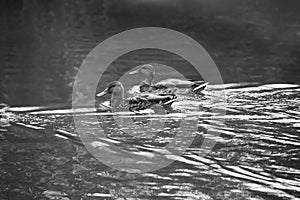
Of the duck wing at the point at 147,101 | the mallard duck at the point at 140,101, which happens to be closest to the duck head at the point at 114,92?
the mallard duck at the point at 140,101

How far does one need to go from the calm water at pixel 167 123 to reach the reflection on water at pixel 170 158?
1 centimetres

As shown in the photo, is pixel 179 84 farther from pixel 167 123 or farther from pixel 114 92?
pixel 167 123

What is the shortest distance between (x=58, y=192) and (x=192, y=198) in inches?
58.7

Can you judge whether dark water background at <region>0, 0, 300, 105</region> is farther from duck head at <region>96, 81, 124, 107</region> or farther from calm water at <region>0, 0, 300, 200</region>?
duck head at <region>96, 81, 124, 107</region>

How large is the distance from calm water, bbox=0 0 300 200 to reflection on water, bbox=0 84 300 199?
13 mm

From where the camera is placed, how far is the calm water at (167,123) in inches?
280

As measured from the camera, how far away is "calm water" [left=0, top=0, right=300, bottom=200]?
7.11 m

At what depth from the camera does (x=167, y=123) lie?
924 cm

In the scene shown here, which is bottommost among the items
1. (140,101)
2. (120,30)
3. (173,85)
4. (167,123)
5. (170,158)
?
(170,158)

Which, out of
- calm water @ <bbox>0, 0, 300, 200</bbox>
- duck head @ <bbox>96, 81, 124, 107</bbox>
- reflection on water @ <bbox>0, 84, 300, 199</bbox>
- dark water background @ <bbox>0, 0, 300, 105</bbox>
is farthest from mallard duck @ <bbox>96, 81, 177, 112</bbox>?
dark water background @ <bbox>0, 0, 300, 105</bbox>

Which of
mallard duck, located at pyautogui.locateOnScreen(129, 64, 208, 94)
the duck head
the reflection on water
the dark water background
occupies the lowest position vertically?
the reflection on water

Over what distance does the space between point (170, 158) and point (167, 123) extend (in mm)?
1376

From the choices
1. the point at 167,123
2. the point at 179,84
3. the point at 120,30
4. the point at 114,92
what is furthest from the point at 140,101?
the point at 120,30

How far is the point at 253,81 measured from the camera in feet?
38.4
